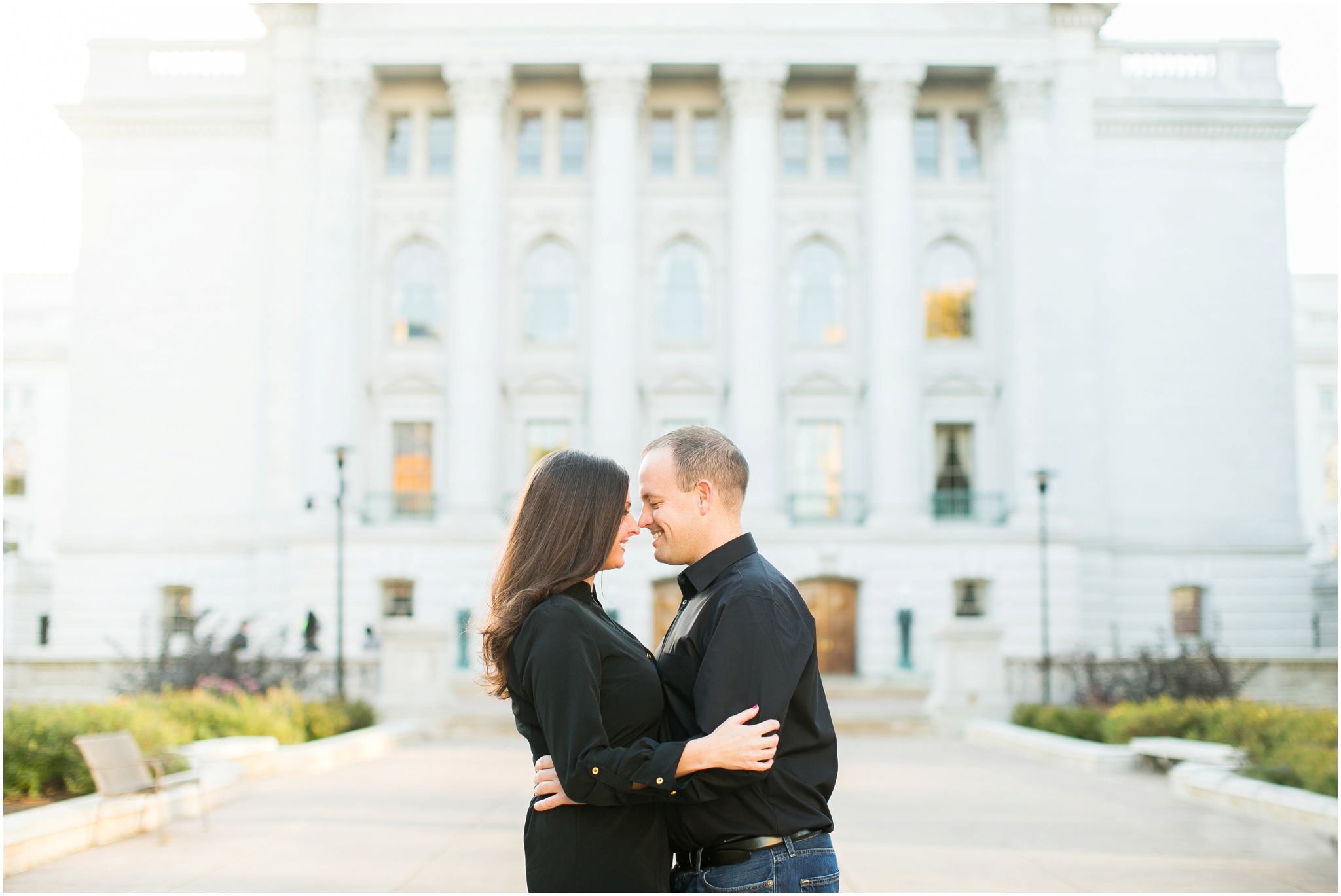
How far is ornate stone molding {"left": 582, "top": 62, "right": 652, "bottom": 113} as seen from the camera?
37.4 meters

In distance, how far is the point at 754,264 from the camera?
3722 cm

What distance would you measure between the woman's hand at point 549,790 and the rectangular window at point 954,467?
1386 inches

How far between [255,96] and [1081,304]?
26.6 m

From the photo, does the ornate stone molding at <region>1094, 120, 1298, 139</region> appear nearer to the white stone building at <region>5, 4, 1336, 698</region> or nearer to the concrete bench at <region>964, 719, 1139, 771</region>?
the white stone building at <region>5, 4, 1336, 698</region>

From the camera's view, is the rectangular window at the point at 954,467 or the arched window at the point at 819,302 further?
the arched window at the point at 819,302

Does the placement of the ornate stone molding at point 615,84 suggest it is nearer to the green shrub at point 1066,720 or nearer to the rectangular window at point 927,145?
the rectangular window at point 927,145

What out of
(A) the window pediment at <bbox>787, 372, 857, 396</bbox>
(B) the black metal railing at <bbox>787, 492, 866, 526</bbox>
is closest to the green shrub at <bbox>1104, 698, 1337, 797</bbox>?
(B) the black metal railing at <bbox>787, 492, 866, 526</bbox>

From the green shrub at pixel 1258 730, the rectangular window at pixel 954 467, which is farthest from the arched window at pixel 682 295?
the green shrub at pixel 1258 730

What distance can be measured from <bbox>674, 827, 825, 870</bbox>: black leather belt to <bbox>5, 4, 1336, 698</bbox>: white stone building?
104 ft

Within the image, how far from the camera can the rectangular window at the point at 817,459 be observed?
38219mm

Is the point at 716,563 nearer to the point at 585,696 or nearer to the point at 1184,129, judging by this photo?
the point at 585,696

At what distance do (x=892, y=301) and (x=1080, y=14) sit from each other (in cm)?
1072

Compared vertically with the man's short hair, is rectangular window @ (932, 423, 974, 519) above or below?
above

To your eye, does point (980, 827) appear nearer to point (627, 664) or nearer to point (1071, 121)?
point (627, 664)
